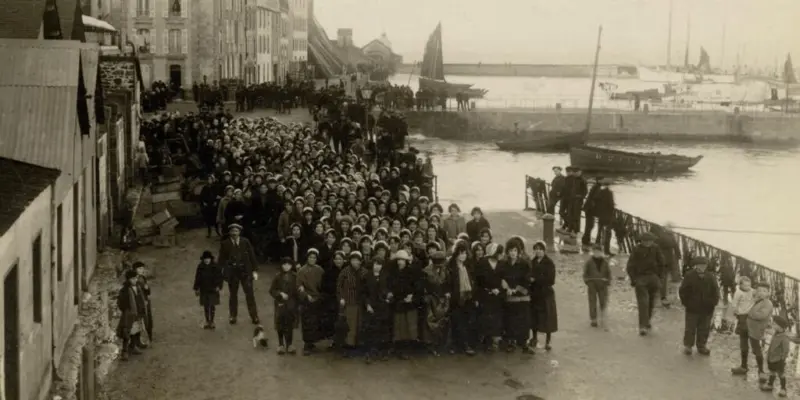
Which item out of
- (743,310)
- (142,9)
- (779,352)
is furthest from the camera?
(142,9)

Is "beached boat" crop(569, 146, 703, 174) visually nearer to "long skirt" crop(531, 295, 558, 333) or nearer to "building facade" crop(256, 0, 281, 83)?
"building facade" crop(256, 0, 281, 83)

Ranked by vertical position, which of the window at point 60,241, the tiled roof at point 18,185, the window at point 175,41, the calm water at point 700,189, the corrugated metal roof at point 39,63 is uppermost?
the window at point 175,41

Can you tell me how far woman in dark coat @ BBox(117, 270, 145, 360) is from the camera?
1287cm

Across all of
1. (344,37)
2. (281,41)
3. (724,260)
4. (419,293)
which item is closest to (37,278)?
(419,293)

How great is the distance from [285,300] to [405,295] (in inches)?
69.9

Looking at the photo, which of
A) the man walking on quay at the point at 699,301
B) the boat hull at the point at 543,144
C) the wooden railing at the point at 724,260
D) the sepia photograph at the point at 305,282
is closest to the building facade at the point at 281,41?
the boat hull at the point at 543,144

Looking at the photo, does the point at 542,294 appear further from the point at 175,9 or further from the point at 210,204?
the point at 175,9

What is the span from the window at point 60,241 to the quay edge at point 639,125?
62.6m

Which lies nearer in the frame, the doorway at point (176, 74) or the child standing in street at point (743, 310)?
the child standing in street at point (743, 310)

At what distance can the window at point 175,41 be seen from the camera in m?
64.4

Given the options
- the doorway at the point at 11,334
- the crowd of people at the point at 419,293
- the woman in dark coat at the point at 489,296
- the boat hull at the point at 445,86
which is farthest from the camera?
the boat hull at the point at 445,86

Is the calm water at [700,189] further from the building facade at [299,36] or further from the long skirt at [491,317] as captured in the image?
the building facade at [299,36]

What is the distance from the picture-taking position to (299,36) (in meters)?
112

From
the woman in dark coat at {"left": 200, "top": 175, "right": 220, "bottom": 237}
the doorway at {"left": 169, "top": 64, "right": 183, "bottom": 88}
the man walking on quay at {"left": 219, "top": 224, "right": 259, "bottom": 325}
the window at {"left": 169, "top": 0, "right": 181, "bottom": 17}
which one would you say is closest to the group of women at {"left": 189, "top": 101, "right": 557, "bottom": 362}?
the man walking on quay at {"left": 219, "top": 224, "right": 259, "bottom": 325}
